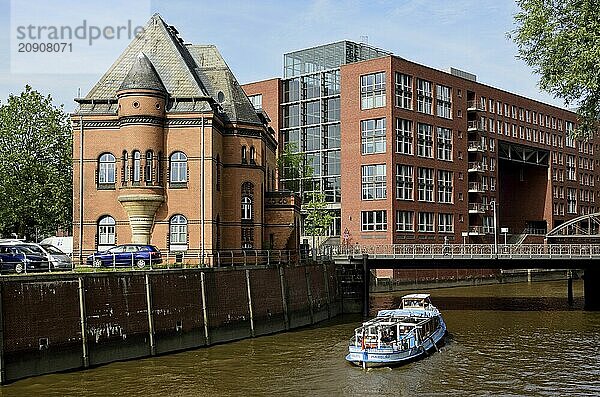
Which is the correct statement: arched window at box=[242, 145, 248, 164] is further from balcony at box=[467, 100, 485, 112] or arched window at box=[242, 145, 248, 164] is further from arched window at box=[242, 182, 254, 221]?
balcony at box=[467, 100, 485, 112]

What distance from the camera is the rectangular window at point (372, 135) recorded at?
91812 mm

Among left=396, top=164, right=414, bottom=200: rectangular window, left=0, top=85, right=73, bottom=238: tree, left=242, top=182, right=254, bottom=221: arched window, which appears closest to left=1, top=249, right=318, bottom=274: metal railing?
left=242, top=182, right=254, bottom=221: arched window

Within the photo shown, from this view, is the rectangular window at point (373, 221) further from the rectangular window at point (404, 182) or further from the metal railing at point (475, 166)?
the metal railing at point (475, 166)

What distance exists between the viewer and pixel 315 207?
9231cm

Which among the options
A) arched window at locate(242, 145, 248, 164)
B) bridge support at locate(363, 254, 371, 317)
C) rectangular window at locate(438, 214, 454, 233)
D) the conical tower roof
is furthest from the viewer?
rectangular window at locate(438, 214, 454, 233)

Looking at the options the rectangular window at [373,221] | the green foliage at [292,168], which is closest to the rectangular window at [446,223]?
the rectangular window at [373,221]

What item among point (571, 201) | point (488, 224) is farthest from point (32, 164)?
point (571, 201)

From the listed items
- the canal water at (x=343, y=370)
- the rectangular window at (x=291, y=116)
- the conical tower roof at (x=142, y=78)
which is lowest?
the canal water at (x=343, y=370)

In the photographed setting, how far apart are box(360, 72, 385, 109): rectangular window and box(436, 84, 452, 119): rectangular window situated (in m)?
10.3

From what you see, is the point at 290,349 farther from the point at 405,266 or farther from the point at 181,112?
the point at 405,266

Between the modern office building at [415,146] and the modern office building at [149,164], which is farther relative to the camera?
the modern office building at [415,146]

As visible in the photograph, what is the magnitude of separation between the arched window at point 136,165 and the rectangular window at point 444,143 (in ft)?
175

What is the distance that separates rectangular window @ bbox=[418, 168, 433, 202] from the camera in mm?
95375

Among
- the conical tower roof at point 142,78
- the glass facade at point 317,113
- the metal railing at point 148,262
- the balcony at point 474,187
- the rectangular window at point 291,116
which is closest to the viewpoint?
the metal railing at point 148,262
